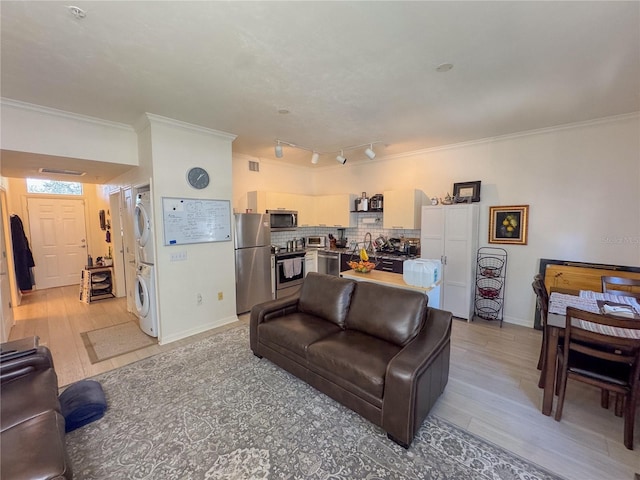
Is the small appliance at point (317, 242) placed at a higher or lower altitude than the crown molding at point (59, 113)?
lower

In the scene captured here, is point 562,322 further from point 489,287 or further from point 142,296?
point 142,296

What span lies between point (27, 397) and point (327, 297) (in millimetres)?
2346

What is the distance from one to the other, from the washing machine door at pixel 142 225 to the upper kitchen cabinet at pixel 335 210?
336cm

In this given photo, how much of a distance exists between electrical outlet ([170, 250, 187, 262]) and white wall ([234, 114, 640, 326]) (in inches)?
164

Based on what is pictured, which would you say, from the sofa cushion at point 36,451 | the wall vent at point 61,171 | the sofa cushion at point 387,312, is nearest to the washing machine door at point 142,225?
the wall vent at point 61,171

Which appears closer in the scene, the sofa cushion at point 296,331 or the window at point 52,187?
the sofa cushion at point 296,331

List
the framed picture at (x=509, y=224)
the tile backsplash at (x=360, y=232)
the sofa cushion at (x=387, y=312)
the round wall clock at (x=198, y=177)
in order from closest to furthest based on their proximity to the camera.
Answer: the sofa cushion at (x=387, y=312) < the round wall clock at (x=198, y=177) < the framed picture at (x=509, y=224) < the tile backsplash at (x=360, y=232)

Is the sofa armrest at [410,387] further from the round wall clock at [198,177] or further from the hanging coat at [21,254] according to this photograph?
the hanging coat at [21,254]

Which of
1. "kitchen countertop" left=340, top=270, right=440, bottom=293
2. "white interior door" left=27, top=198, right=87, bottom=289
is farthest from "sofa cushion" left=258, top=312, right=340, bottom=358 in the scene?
"white interior door" left=27, top=198, right=87, bottom=289

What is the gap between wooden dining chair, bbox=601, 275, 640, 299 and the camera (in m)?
2.68

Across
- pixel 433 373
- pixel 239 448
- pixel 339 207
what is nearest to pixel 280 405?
pixel 239 448

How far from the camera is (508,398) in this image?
238 cm

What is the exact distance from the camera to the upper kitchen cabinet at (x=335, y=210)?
5.58m

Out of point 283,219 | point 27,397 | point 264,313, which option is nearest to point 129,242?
point 283,219
